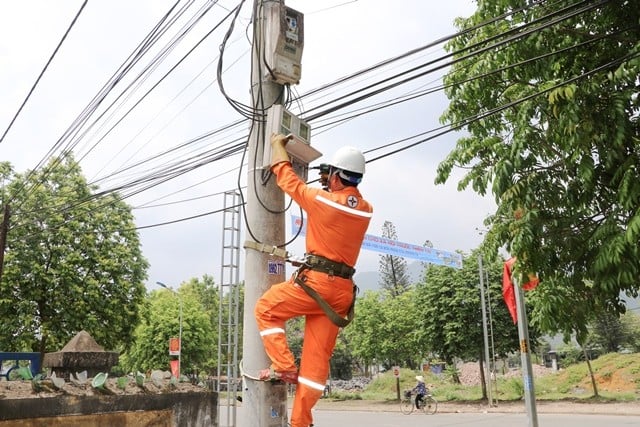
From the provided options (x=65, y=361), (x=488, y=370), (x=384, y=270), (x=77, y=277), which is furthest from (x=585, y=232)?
(x=384, y=270)

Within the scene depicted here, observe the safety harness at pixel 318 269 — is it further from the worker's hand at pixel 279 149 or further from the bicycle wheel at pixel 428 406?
the bicycle wheel at pixel 428 406

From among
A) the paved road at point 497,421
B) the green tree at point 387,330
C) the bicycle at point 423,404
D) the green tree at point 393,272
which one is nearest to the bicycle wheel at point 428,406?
the bicycle at point 423,404

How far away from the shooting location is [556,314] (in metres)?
6.55

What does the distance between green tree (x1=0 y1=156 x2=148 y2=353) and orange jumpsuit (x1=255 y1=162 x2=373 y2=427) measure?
682 inches

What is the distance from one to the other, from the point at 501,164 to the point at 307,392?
386cm

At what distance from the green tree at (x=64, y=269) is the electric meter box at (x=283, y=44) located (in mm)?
16824

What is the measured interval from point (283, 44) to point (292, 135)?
794 mm

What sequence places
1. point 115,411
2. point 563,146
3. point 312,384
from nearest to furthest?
1. point 312,384
2. point 115,411
3. point 563,146

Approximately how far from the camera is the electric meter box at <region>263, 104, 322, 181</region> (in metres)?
3.73

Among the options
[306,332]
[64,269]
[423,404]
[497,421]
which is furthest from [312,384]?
[423,404]

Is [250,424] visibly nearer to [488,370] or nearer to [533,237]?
[533,237]

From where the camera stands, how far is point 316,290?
3.49m

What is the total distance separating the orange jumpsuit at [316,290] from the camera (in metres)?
3.41

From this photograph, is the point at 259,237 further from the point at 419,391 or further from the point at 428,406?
the point at 428,406
